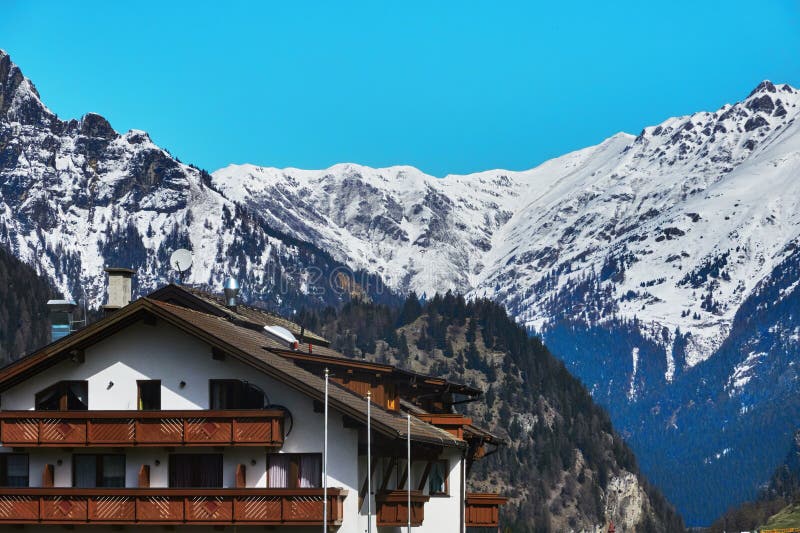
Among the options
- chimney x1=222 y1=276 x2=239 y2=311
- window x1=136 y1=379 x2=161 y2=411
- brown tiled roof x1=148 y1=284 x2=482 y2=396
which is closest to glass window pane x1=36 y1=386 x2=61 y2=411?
window x1=136 y1=379 x2=161 y2=411

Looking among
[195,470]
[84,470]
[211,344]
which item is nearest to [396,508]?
[195,470]

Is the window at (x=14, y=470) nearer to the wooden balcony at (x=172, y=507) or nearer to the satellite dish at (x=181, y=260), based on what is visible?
the wooden balcony at (x=172, y=507)

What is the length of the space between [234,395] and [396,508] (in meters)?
7.70

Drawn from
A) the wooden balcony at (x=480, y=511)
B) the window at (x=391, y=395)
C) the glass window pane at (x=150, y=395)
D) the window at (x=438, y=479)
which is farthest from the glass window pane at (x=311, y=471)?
the wooden balcony at (x=480, y=511)

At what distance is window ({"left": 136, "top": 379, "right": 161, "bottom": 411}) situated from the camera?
69.0 metres

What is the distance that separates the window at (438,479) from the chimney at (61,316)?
1571 centimetres

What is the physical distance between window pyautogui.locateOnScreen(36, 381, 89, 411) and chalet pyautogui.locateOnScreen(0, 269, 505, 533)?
0.03 meters

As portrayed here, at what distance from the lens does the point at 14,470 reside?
69938mm

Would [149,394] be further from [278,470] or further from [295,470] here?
[295,470]

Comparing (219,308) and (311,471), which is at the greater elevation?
(219,308)

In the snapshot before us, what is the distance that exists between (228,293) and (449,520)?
520 inches

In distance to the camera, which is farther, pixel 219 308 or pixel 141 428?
pixel 219 308

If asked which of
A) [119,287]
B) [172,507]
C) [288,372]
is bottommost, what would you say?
[172,507]

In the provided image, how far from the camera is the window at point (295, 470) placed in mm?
67625
